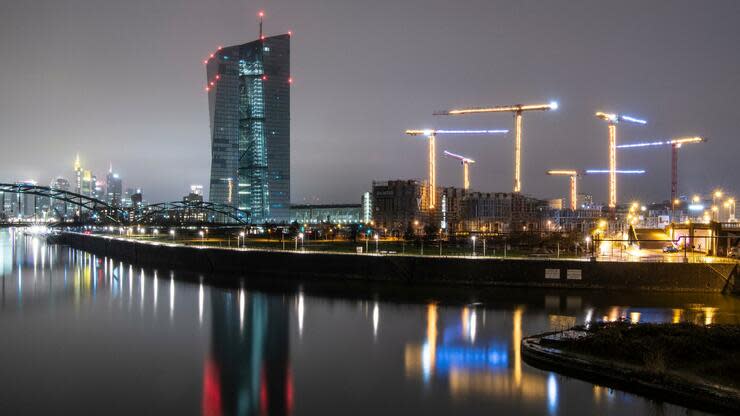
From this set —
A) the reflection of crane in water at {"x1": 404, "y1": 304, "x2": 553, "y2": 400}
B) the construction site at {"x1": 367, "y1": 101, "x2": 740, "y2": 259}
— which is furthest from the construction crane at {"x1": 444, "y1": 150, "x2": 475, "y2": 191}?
the reflection of crane in water at {"x1": 404, "y1": 304, "x2": 553, "y2": 400}

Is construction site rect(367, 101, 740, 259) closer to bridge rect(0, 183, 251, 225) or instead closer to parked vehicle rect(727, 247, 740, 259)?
parked vehicle rect(727, 247, 740, 259)

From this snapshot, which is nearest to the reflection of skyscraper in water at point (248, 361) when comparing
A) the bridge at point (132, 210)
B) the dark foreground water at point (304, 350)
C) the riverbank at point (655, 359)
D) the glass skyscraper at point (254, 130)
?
the dark foreground water at point (304, 350)

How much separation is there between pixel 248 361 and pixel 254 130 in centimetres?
14391

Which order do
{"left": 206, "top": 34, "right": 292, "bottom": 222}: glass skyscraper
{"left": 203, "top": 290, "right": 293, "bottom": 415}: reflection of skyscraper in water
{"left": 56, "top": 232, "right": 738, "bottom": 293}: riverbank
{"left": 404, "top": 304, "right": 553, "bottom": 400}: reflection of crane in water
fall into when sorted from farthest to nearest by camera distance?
{"left": 206, "top": 34, "right": 292, "bottom": 222}: glass skyscraper → {"left": 56, "top": 232, "right": 738, "bottom": 293}: riverbank → {"left": 404, "top": 304, "right": 553, "bottom": 400}: reflection of crane in water → {"left": 203, "top": 290, "right": 293, "bottom": 415}: reflection of skyscraper in water

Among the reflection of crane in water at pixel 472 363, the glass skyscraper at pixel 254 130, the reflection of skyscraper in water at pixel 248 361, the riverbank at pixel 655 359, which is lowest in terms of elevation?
the reflection of skyscraper in water at pixel 248 361

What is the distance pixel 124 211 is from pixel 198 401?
390 ft

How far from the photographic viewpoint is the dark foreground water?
14641 mm

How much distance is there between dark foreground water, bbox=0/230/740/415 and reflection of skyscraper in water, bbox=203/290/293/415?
6 cm

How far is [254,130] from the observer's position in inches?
6216

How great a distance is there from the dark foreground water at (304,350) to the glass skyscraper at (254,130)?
4817 inches

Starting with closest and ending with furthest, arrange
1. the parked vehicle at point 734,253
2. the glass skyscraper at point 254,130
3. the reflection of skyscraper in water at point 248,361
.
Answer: the reflection of skyscraper in water at point 248,361 → the parked vehicle at point 734,253 → the glass skyscraper at point 254,130

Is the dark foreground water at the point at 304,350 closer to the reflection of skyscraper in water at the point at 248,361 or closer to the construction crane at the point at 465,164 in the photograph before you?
the reflection of skyscraper in water at the point at 248,361

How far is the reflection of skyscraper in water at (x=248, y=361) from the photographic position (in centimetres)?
1478

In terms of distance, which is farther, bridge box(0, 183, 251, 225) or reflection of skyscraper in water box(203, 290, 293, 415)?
bridge box(0, 183, 251, 225)
